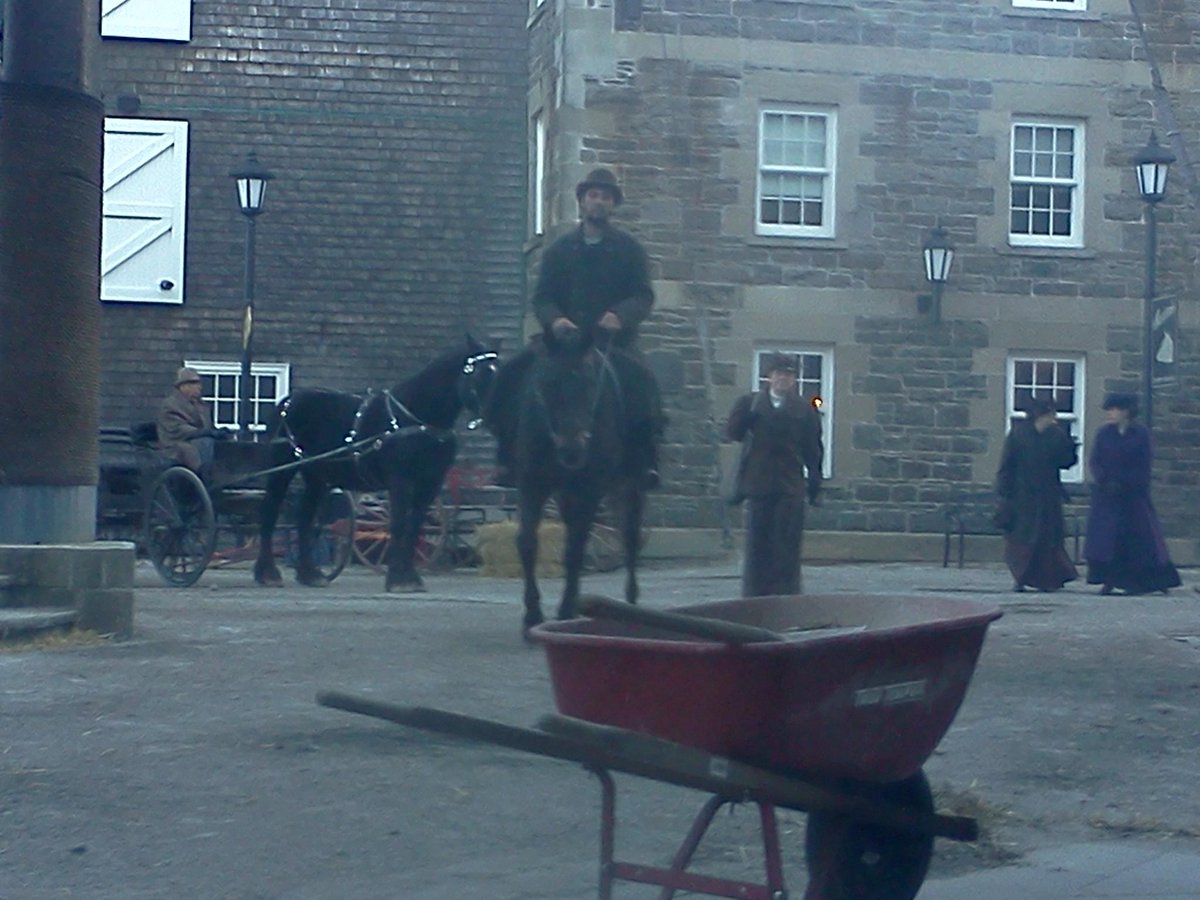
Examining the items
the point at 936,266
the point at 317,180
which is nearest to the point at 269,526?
the point at 317,180

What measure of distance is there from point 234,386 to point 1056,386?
1029 centimetres

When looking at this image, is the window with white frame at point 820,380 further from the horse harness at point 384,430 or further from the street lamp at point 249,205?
the horse harness at point 384,430

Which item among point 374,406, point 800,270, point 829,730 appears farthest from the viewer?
point 800,270

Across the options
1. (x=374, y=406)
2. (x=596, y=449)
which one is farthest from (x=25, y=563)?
(x=374, y=406)

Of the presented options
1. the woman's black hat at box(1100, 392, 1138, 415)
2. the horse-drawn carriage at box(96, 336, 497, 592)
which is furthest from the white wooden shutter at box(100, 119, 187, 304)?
the woman's black hat at box(1100, 392, 1138, 415)

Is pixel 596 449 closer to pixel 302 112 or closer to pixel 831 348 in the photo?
pixel 831 348

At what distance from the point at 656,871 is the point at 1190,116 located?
2169 cm

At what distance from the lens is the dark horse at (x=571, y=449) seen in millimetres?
10367

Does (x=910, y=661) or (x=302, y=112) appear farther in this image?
(x=302, y=112)

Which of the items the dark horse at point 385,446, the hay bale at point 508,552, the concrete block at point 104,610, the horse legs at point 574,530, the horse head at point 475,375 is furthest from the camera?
Answer: the hay bale at point 508,552

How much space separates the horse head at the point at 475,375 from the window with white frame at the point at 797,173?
9.59m

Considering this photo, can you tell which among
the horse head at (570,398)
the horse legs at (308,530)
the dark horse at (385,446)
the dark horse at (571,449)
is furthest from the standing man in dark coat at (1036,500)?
the horse head at (570,398)

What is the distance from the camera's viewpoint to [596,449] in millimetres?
10492

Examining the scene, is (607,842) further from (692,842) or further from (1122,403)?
(1122,403)
